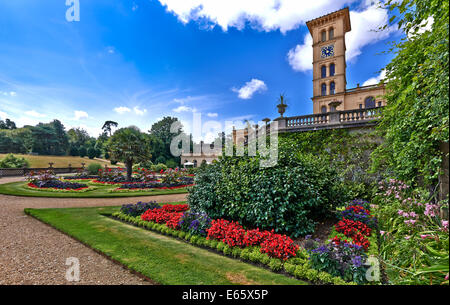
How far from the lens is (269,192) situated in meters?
4.57

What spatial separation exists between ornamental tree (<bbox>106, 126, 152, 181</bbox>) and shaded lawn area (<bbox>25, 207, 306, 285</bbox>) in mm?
10689

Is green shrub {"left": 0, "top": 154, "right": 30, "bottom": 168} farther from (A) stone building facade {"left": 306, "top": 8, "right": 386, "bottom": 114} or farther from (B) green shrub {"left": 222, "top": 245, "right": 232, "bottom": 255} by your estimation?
(A) stone building facade {"left": 306, "top": 8, "right": 386, "bottom": 114}

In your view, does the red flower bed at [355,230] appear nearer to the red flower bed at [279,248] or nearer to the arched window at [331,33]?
the red flower bed at [279,248]

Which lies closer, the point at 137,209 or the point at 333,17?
the point at 137,209

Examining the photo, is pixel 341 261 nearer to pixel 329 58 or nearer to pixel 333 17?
pixel 329 58

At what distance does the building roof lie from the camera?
25.9 meters

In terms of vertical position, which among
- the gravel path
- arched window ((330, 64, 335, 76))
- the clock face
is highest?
the clock face

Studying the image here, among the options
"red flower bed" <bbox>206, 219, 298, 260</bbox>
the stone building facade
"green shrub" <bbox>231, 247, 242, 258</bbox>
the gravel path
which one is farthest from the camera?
the stone building facade

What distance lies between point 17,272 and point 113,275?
175cm

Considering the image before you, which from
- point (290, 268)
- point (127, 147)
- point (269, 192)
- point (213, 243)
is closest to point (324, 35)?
point (127, 147)

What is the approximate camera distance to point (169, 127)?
167 ft

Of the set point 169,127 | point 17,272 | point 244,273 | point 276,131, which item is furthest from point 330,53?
point 169,127

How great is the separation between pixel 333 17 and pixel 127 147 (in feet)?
103
